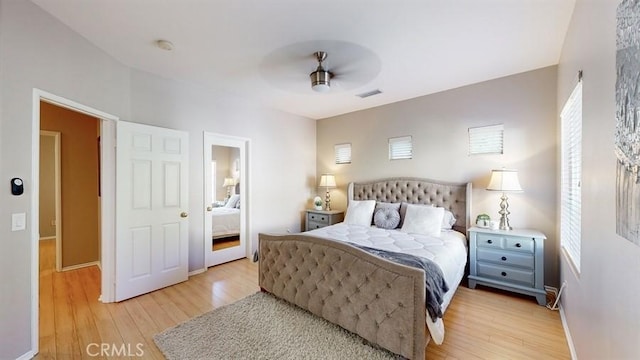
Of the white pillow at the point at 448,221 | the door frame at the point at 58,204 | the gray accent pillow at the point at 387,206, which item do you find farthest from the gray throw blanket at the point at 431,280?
the door frame at the point at 58,204

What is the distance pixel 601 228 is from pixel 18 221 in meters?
3.85

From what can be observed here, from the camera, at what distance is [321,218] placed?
4949 millimetres

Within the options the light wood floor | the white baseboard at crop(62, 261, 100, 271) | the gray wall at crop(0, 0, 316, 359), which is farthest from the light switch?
the white baseboard at crop(62, 261, 100, 271)

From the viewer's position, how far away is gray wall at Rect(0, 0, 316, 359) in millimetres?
1841

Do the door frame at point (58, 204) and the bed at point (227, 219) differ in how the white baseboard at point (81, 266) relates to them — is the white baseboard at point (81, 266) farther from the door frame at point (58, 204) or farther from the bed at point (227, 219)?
the bed at point (227, 219)

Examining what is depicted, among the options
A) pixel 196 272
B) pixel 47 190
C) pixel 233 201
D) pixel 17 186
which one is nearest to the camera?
pixel 17 186

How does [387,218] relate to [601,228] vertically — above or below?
below

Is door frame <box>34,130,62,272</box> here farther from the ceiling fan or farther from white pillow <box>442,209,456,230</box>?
white pillow <box>442,209,456,230</box>

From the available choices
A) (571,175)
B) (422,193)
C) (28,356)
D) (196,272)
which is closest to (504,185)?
(571,175)

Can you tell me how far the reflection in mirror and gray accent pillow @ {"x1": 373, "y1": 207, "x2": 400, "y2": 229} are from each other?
235 cm

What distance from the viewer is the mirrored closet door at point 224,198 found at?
3934 millimetres

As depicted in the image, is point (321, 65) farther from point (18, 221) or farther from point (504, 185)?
point (18, 221)

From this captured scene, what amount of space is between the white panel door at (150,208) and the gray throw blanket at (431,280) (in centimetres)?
270

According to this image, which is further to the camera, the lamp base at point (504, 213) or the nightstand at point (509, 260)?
the lamp base at point (504, 213)
